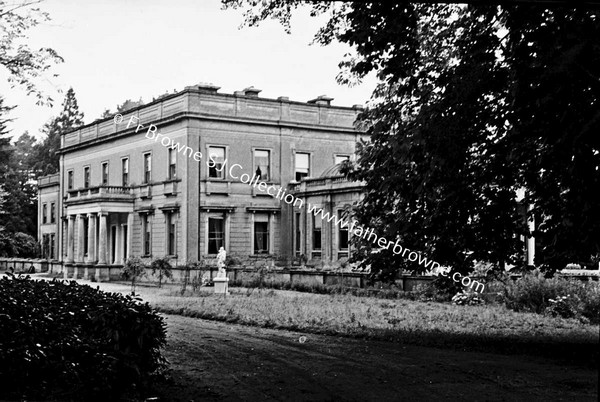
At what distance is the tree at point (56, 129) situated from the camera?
3644 inches

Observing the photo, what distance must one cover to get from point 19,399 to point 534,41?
26.6 ft

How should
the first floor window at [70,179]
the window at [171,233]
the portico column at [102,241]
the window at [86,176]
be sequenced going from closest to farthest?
the window at [171,233] → the portico column at [102,241] → the window at [86,176] → the first floor window at [70,179]

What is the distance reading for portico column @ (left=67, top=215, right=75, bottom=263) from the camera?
2154 inches

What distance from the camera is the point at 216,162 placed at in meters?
45.8

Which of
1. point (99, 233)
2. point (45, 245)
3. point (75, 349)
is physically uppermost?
point (99, 233)

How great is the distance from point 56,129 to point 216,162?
56.6 m

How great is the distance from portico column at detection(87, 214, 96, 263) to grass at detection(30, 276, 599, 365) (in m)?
28.2

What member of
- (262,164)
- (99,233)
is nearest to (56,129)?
(99,233)

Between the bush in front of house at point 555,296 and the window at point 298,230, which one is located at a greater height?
the window at point 298,230

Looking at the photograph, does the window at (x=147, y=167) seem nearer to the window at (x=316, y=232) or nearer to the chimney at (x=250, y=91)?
the chimney at (x=250, y=91)

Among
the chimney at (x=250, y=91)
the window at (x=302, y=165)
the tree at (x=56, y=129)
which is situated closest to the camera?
the chimney at (x=250, y=91)

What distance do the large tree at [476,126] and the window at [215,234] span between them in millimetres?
30143

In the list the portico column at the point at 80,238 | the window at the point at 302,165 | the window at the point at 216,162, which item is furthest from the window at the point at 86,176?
the window at the point at 302,165

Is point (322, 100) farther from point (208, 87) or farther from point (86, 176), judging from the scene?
point (86, 176)
